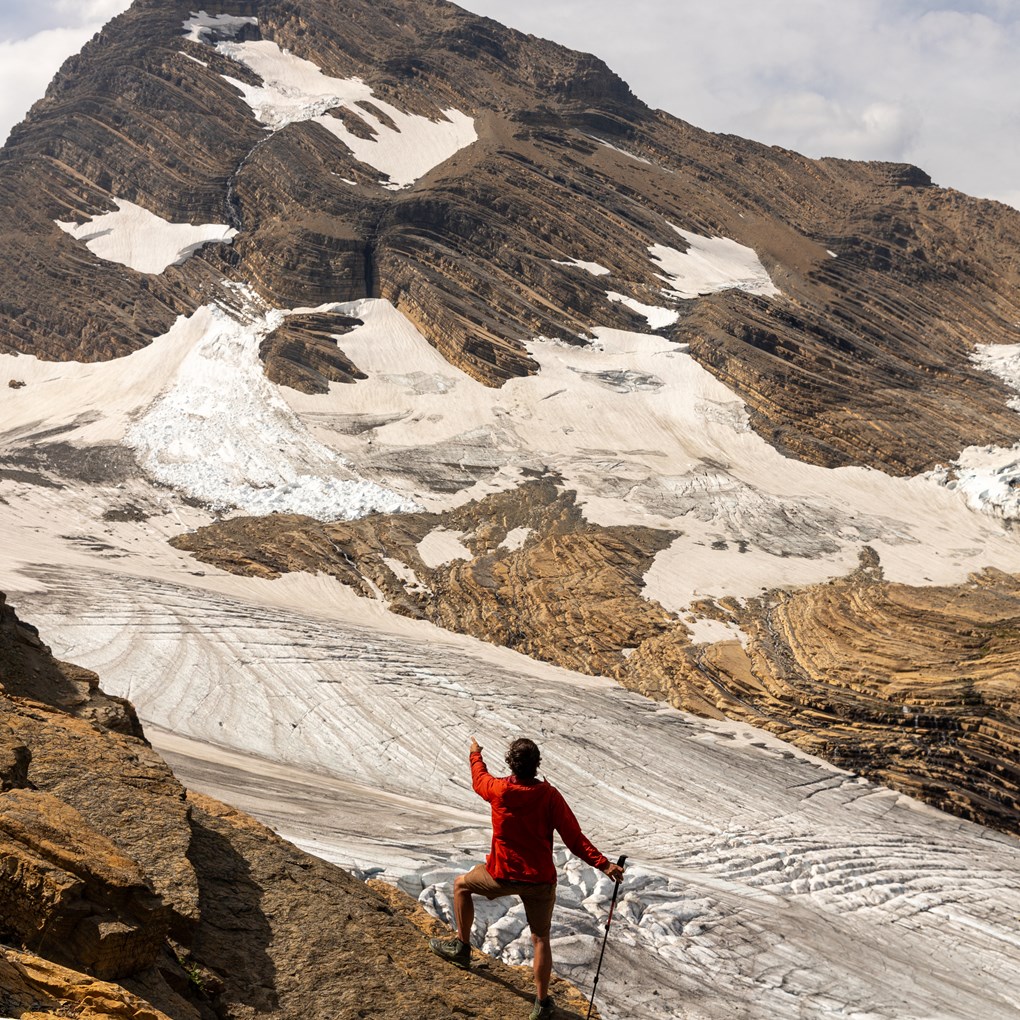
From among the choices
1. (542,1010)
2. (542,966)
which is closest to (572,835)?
(542,966)

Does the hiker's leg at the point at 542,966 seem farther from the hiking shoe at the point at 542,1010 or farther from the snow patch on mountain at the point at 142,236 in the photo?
the snow patch on mountain at the point at 142,236

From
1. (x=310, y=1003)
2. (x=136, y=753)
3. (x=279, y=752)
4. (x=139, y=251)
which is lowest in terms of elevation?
(x=279, y=752)

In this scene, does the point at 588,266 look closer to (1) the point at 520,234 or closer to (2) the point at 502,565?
(1) the point at 520,234

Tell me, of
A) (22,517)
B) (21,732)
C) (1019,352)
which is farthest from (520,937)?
(1019,352)

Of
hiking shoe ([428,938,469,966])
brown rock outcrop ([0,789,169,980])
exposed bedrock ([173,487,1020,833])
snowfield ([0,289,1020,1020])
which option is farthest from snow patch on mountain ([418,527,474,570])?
brown rock outcrop ([0,789,169,980])

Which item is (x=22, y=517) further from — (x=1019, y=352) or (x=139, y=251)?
(x=1019, y=352)

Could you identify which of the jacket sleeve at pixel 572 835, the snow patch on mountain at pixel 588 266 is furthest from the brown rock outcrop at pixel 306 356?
the jacket sleeve at pixel 572 835

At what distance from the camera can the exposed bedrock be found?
24141 mm

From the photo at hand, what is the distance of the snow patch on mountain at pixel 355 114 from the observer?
6638 cm

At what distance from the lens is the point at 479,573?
3466cm

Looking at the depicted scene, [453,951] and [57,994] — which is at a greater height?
[57,994]

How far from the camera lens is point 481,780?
7.51m

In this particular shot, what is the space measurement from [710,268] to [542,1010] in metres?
55.0

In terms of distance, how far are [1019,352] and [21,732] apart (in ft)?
179
